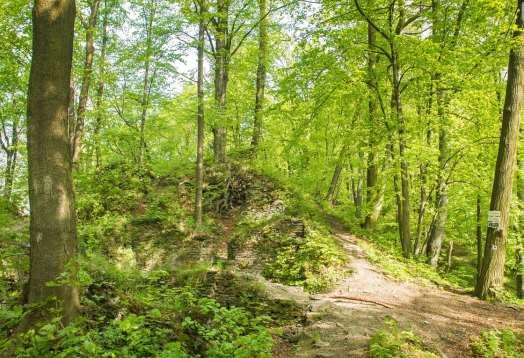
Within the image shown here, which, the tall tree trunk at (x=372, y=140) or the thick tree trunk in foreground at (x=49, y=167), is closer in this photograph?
the thick tree trunk in foreground at (x=49, y=167)

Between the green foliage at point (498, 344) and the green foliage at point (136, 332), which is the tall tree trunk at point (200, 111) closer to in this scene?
the green foliage at point (136, 332)

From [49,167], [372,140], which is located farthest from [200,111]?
[49,167]

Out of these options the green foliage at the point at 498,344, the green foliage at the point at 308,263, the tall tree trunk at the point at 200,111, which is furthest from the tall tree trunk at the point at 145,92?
the green foliage at the point at 498,344

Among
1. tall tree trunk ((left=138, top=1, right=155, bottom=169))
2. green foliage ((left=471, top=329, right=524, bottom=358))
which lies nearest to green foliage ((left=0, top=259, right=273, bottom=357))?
green foliage ((left=471, top=329, right=524, bottom=358))

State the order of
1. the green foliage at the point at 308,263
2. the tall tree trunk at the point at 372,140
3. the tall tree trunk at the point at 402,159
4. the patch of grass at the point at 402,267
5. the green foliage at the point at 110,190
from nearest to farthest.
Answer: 1. the green foliage at the point at 308,263
2. the patch of grass at the point at 402,267
3. the tall tree trunk at the point at 402,159
4. the tall tree trunk at the point at 372,140
5. the green foliage at the point at 110,190

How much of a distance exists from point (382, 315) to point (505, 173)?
4.62m

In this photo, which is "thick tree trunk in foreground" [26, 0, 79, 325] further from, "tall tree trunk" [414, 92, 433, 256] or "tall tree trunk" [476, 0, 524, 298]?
"tall tree trunk" [414, 92, 433, 256]

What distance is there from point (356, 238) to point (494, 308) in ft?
18.6

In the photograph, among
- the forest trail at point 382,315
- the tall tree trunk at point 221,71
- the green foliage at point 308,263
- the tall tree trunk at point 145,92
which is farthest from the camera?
the tall tree trunk at point 145,92

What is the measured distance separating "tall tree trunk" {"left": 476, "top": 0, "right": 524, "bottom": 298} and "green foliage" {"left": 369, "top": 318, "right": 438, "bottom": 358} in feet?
13.2

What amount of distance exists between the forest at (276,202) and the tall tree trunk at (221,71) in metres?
0.12

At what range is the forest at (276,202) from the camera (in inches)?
178

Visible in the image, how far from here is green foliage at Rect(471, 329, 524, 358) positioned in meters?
5.71

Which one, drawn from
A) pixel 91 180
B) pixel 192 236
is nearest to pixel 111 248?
pixel 192 236
